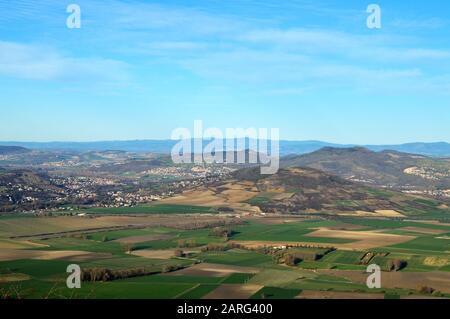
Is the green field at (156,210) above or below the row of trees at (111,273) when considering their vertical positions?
below

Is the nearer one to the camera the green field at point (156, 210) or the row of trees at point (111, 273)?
the row of trees at point (111, 273)

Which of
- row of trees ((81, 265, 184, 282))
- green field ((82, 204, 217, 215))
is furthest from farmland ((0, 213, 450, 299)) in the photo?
green field ((82, 204, 217, 215))

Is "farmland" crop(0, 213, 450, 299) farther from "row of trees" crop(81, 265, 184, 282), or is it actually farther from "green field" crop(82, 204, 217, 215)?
"green field" crop(82, 204, 217, 215)

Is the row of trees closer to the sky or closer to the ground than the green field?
closer to the sky

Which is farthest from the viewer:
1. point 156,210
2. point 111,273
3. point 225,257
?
point 156,210

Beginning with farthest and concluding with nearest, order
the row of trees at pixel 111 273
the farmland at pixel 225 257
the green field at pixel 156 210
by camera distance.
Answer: the green field at pixel 156 210 < the row of trees at pixel 111 273 < the farmland at pixel 225 257

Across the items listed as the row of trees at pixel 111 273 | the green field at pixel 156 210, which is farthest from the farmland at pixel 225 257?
the green field at pixel 156 210

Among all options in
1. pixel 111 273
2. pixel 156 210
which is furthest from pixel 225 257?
pixel 156 210

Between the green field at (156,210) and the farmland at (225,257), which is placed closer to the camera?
the farmland at (225,257)

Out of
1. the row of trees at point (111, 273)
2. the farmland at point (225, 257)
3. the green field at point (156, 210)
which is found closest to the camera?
the farmland at point (225, 257)

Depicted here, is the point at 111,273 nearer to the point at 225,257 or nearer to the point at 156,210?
the point at 225,257

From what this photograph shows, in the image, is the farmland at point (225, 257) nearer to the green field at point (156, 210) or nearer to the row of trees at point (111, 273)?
the row of trees at point (111, 273)

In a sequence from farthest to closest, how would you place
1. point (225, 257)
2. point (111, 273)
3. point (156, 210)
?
point (156, 210) → point (225, 257) → point (111, 273)
